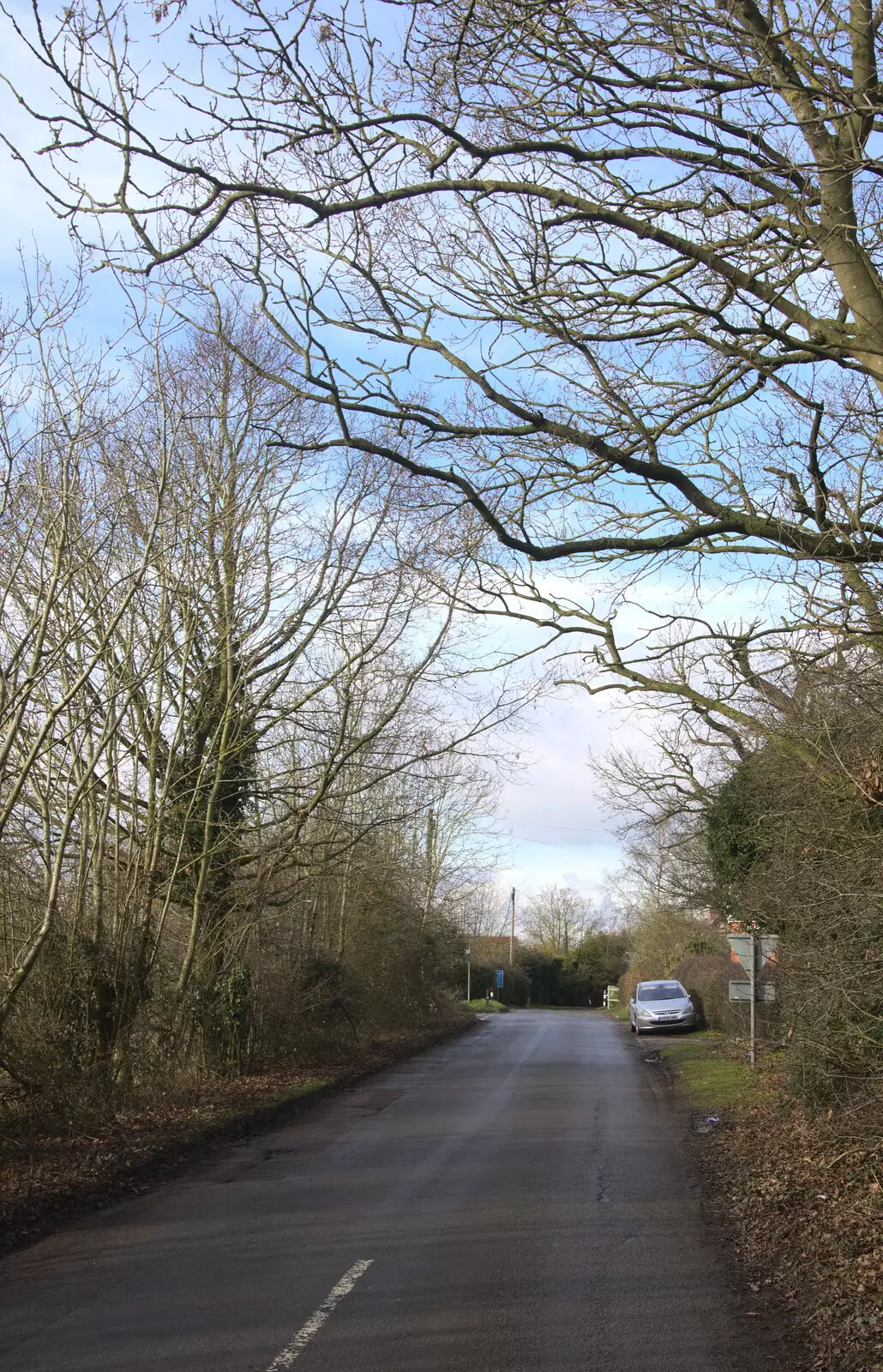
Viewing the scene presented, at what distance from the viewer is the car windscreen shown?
32.3 metres

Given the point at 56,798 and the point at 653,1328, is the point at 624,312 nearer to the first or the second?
the point at 653,1328

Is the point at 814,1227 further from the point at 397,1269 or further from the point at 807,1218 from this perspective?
the point at 397,1269

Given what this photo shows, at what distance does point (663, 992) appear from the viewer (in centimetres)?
3262

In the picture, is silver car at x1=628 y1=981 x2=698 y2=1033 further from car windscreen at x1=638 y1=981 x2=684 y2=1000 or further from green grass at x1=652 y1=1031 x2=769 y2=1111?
green grass at x1=652 y1=1031 x2=769 y2=1111

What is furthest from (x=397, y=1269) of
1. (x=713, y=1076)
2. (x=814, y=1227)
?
(x=713, y=1076)

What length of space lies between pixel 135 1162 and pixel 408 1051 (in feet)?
50.8

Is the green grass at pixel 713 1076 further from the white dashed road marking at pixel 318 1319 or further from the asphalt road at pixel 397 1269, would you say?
the white dashed road marking at pixel 318 1319

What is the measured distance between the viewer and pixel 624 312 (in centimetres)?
905

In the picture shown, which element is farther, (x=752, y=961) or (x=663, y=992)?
(x=663, y=992)

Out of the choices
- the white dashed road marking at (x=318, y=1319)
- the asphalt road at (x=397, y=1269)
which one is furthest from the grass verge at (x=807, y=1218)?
the white dashed road marking at (x=318, y=1319)

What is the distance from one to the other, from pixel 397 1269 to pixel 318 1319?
3.69ft

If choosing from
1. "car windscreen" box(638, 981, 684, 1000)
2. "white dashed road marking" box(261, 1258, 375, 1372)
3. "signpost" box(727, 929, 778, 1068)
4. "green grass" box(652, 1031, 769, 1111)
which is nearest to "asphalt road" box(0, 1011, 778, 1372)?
"white dashed road marking" box(261, 1258, 375, 1372)

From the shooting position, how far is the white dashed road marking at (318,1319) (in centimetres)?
554

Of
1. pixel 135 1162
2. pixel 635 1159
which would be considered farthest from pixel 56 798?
pixel 635 1159
